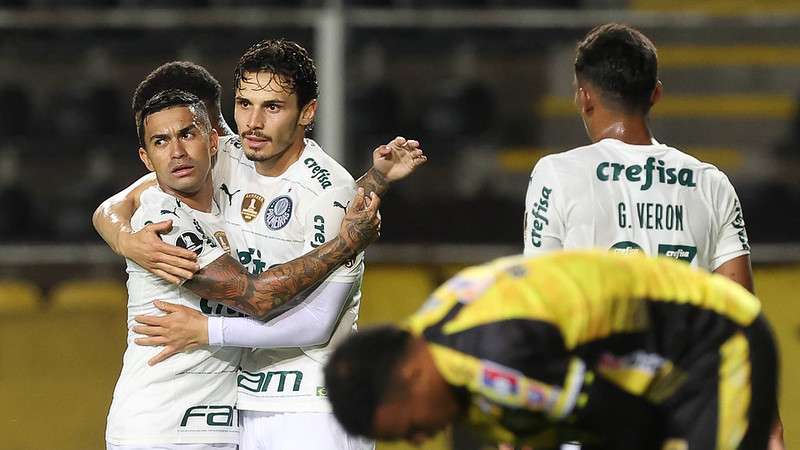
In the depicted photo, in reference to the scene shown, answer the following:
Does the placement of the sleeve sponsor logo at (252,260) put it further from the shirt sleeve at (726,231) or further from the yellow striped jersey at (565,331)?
the shirt sleeve at (726,231)

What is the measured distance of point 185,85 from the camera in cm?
415

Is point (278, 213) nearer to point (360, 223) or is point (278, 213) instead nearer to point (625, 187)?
point (360, 223)

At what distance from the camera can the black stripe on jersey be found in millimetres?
2551

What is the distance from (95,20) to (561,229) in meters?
5.55

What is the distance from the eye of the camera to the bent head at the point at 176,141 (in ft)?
12.2

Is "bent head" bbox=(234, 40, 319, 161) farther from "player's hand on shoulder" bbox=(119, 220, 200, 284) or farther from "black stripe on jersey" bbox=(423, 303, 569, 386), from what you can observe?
"black stripe on jersey" bbox=(423, 303, 569, 386)

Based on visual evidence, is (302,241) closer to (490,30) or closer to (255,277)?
(255,277)

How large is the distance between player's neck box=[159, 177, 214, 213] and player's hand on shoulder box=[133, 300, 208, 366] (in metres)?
0.33

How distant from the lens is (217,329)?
12.0 ft

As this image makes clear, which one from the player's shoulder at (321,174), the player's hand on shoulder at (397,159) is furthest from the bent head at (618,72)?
the player's shoulder at (321,174)

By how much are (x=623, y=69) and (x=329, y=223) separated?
0.97m

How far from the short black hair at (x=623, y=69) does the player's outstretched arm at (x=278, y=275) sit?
751 mm

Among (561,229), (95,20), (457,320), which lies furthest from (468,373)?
(95,20)

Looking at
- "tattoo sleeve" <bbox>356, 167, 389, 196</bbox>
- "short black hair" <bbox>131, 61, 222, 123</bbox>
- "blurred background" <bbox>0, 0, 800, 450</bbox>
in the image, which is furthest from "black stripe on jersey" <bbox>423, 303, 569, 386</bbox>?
"blurred background" <bbox>0, 0, 800, 450</bbox>
